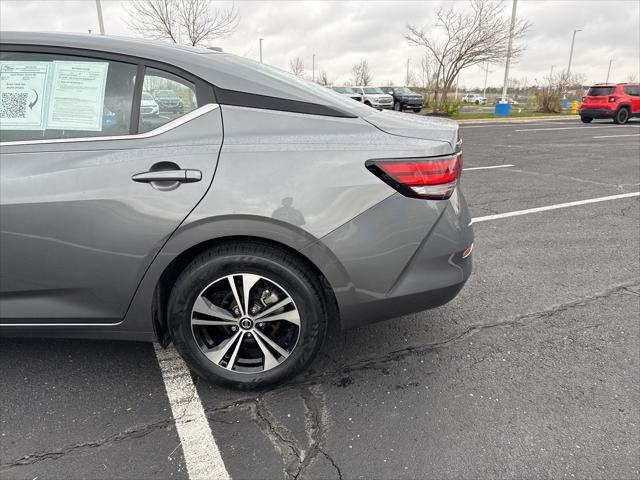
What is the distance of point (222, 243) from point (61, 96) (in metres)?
1.03

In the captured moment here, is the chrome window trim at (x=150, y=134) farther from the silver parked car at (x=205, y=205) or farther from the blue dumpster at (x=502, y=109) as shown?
the blue dumpster at (x=502, y=109)

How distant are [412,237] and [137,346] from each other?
1.77 m

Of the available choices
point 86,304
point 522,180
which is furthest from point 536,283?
point 522,180

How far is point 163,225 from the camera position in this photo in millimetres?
1974

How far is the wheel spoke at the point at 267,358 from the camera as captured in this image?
87.5 inches

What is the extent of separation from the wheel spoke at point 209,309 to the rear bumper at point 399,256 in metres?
0.55

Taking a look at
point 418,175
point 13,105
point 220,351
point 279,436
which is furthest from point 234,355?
point 13,105

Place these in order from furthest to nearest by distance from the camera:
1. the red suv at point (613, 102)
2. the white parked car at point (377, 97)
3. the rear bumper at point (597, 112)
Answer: the white parked car at point (377, 97) → the rear bumper at point (597, 112) → the red suv at point (613, 102)

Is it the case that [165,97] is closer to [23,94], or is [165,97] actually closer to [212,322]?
[23,94]

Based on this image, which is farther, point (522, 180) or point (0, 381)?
point (522, 180)

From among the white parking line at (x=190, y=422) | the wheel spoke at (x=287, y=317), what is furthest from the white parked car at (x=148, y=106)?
the white parking line at (x=190, y=422)

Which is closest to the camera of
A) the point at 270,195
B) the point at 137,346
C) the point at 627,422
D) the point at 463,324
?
the point at 270,195

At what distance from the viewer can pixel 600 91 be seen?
1945 centimetres

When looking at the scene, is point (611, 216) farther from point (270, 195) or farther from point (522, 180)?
point (270, 195)
